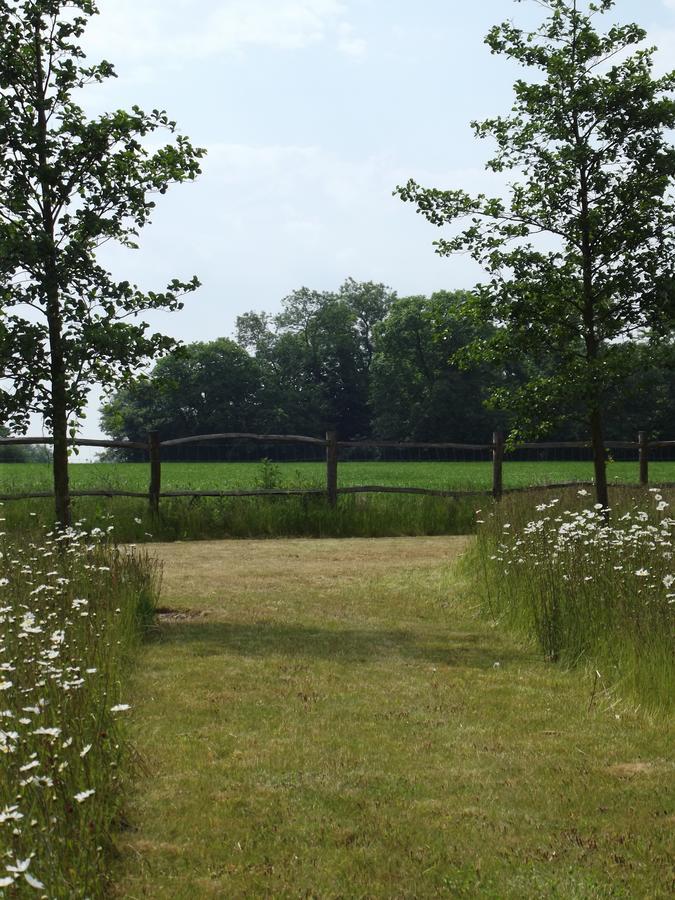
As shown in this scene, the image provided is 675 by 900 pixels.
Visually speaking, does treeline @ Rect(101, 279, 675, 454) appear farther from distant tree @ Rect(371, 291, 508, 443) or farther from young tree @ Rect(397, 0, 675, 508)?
young tree @ Rect(397, 0, 675, 508)

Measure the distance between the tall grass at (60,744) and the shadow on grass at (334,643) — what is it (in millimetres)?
938

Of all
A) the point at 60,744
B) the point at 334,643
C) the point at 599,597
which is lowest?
the point at 334,643

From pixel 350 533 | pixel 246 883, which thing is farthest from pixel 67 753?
pixel 350 533

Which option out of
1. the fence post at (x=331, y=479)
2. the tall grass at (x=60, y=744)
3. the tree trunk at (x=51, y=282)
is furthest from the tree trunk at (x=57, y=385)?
the fence post at (x=331, y=479)

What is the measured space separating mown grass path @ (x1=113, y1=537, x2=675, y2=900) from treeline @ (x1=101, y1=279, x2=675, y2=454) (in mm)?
47930

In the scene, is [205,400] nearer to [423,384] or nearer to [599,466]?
[423,384]

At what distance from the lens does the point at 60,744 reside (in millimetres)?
5176

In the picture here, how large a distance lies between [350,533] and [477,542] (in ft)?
20.8

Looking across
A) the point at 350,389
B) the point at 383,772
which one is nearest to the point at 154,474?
the point at 383,772

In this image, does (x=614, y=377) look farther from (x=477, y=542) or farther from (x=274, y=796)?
(x=274, y=796)

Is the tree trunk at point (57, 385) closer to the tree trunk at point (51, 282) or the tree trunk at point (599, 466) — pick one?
the tree trunk at point (51, 282)

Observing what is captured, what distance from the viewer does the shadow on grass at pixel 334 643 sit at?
8828 mm

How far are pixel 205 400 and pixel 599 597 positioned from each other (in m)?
65.4

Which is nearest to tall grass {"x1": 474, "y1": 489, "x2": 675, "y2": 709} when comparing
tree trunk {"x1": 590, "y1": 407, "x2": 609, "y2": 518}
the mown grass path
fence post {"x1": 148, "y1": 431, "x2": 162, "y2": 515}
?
the mown grass path
